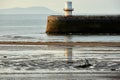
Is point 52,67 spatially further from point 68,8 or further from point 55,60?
point 68,8

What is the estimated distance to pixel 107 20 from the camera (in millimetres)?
51625

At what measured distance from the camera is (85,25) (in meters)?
51.1

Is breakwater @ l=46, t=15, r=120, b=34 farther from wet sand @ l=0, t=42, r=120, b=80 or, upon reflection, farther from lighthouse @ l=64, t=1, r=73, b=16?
wet sand @ l=0, t=42, r=120, b=80

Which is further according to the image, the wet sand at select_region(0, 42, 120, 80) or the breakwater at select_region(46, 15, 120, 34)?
the breakwater at select_region(46, 15, 120, 34)

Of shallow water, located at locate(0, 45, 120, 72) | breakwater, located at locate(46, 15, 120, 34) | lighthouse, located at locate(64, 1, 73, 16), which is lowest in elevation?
breakwater, located at locate(46, 15, 120, 34)

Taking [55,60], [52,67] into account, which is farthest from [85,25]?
[52,67]

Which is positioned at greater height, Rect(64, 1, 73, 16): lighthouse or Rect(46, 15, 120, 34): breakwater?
Rect(64, 1, 73, 16): lighthouse

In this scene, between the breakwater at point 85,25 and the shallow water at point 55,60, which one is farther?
the breakwater at point 85,25

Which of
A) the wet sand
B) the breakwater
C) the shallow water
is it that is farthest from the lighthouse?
the wet sand

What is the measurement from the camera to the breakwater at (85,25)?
5094 centimetres

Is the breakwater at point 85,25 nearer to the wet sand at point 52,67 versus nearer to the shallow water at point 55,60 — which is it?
the shallow water at point 55,60

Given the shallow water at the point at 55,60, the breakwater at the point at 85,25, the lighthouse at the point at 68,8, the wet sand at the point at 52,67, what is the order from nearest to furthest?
the wet sand at the point at 52,67, the shallow water at the point at 55,60, the breakwater at the point at 85,25, the lighthouse at the point at 68,8

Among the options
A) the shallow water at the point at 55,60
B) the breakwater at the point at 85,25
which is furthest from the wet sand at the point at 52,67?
the breakwater at the point at 85,25

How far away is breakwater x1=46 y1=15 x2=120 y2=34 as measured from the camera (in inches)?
2005
